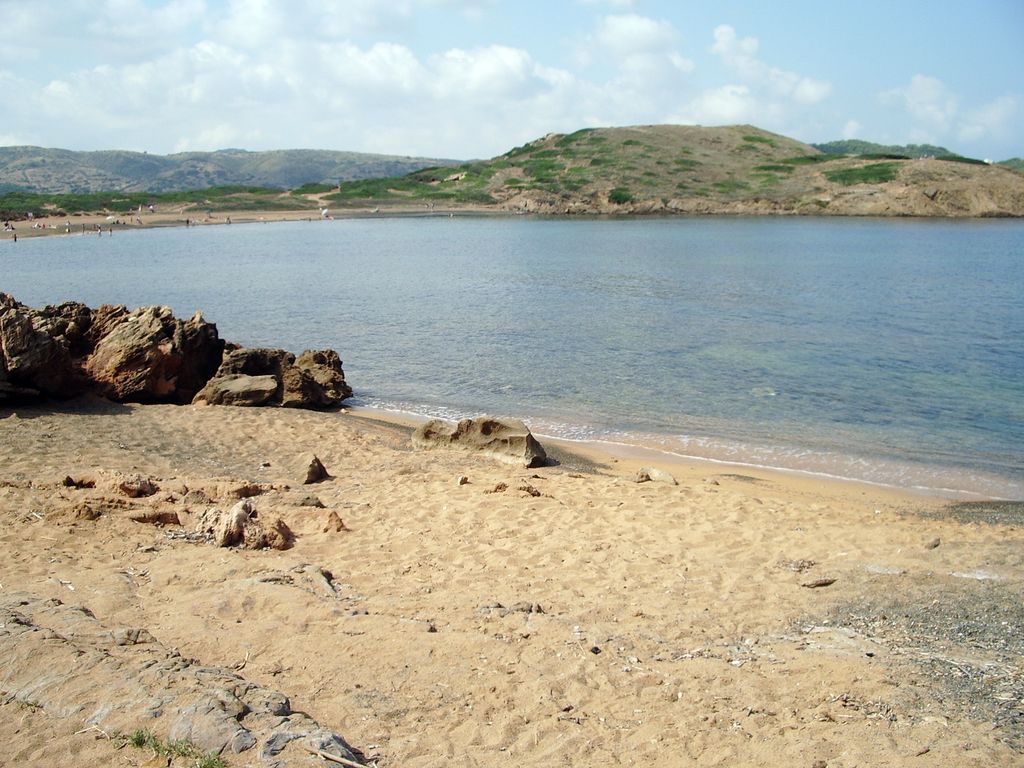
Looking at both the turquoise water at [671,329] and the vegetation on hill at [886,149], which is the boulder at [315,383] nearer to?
the turquoise water at [671,329]

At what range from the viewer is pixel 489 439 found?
12.8 metres

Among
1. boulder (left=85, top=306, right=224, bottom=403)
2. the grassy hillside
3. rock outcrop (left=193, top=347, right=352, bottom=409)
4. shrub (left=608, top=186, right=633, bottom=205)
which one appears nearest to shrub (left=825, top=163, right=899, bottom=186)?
the grassy hillside

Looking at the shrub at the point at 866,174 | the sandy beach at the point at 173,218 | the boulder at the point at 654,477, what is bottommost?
the boulder at the point at 654,477

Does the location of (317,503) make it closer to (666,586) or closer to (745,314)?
(666,586)

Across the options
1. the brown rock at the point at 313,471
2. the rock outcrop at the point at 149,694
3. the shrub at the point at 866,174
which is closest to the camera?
the rock outcrop at the point at 149,694

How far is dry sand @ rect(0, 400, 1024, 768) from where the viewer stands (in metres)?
4.84

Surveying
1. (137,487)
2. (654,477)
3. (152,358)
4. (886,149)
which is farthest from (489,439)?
(886,149)

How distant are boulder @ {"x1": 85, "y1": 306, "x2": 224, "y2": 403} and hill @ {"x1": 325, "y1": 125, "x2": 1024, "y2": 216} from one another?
7522 centimetres

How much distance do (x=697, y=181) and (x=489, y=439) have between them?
82840 mm

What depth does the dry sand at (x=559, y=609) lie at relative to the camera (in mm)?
4836

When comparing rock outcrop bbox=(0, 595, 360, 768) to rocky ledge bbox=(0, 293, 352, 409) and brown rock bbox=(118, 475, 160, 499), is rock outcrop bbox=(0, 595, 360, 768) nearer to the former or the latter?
brown rock bbox=(118, 475, 160, 499)

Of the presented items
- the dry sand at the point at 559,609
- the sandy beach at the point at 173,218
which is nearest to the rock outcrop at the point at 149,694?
the dry sand at the point at 559,609

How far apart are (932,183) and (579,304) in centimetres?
6214

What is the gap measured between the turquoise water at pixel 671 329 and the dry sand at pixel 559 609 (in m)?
3.47
